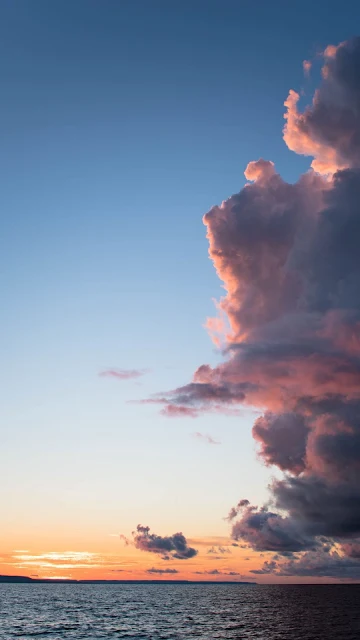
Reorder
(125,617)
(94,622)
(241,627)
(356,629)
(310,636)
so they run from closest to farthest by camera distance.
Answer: (310,636) → (356,629) → (241,627) → (94,622) → (125,617)

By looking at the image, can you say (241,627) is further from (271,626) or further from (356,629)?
(356,629)

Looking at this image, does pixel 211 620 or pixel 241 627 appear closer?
pixel 241 627

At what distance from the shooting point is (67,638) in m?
110

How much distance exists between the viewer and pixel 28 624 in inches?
5399

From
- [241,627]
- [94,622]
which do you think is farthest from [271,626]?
[94,622]

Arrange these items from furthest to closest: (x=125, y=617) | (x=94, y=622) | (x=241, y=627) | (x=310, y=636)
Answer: (x=125, y=617) → (x=94, y=622) → (x=241, y=627) → (x=310, y=636)

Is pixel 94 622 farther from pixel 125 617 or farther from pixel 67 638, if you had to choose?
pixel 67 638

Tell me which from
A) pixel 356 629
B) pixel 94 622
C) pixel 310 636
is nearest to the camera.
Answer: pixel 310 636

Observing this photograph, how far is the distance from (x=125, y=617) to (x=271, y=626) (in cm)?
5141

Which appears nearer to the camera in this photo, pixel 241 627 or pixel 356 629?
→ pixel 356 629

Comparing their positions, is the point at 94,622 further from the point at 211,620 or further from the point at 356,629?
the point at 356,629

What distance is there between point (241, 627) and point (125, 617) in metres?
47.4

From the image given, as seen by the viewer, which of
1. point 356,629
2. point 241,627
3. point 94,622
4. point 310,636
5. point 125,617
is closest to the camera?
point 310,636

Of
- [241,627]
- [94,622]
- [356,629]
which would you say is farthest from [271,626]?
[94,622]
